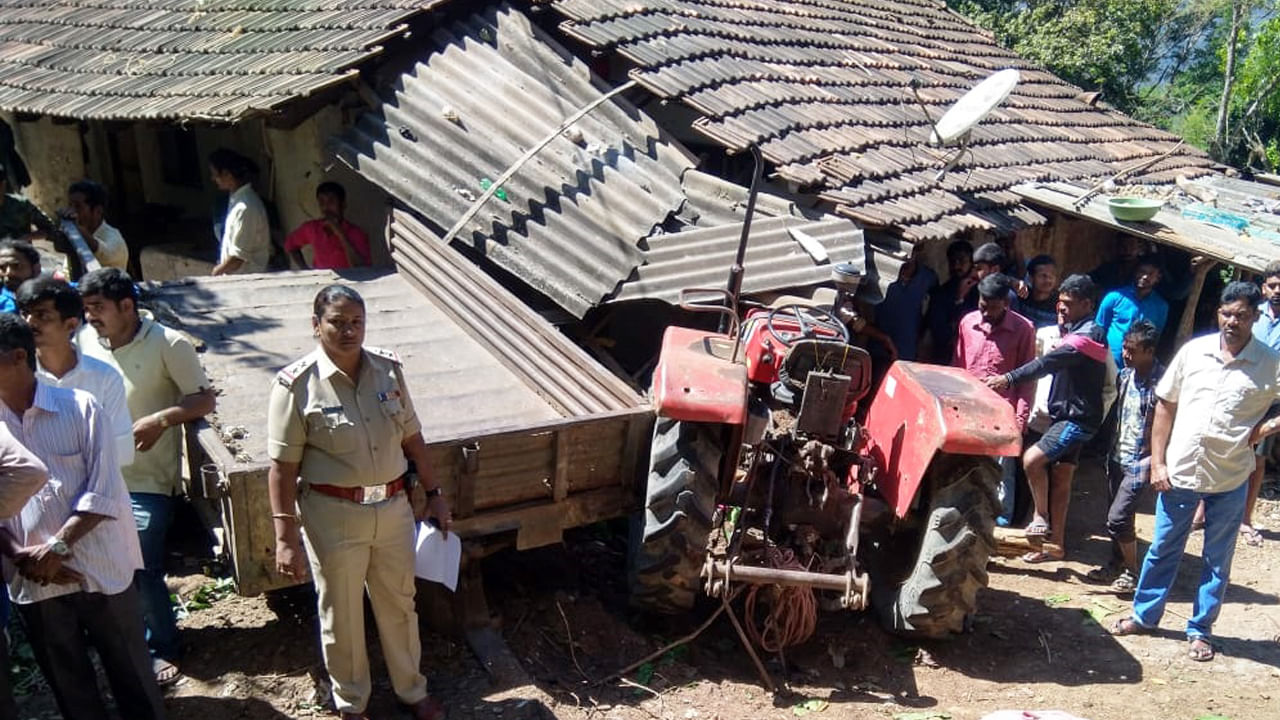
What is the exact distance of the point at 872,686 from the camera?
4.96 metres

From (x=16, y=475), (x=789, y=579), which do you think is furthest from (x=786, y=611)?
(x=16, y=475)

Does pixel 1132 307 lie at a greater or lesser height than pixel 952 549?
greater

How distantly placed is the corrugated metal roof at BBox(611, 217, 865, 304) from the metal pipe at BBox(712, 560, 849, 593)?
2173 mm

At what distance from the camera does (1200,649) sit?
5.36 m

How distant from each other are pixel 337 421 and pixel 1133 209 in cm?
642

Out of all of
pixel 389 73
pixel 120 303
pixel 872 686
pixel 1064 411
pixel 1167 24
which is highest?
pixel 1167 24

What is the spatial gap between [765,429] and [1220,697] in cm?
254

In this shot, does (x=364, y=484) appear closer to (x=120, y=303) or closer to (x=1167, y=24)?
(x=120, y=303)

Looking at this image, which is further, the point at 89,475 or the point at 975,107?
the point at 975,107

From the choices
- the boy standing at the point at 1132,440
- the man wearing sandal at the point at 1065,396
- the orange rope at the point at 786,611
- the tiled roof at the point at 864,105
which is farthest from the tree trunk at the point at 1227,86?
the orange rope at the point at 786,611

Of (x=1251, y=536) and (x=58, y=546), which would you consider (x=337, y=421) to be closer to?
(x=58, y=546)

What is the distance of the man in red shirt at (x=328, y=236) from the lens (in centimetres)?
Answer: 722

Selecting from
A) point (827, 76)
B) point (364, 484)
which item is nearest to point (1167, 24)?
point (827, 76)

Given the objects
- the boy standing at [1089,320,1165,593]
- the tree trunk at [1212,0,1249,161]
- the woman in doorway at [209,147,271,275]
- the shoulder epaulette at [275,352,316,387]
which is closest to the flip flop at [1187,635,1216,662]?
the boy standing at [1089,320,1165,593]
